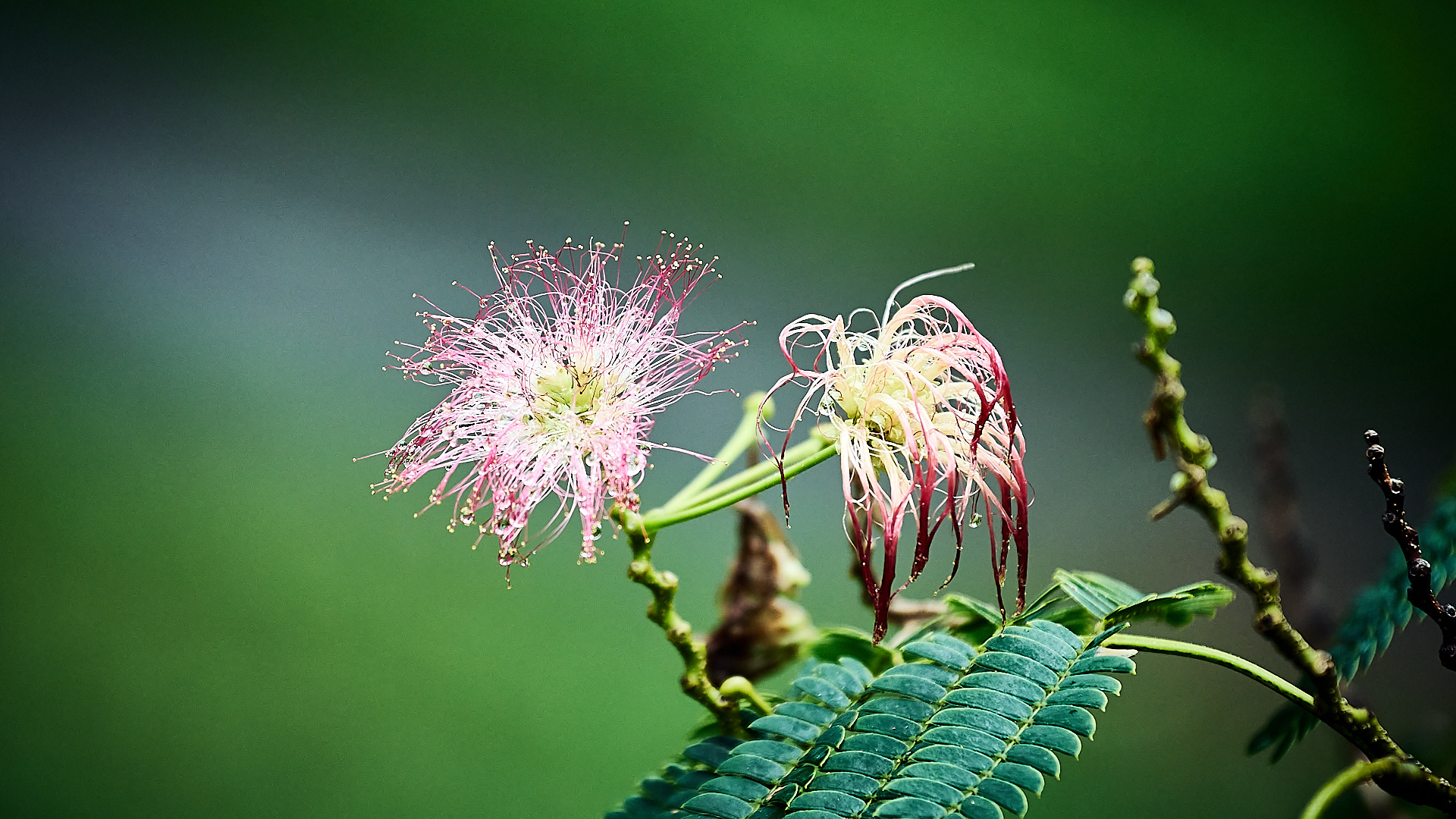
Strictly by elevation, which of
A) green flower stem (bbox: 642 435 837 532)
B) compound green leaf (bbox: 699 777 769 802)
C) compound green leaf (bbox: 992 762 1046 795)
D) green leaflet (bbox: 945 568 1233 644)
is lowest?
compound green leaf (bbox: 699 777 769 802)

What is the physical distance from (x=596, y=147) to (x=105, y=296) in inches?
29.0

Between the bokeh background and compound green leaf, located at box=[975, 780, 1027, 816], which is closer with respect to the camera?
compound green leaf, located at box=[975, 780, 1027, 816]

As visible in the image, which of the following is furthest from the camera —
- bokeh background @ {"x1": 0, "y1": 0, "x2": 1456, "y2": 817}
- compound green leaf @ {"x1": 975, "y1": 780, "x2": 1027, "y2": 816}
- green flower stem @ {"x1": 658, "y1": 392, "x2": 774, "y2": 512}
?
bokeh background @ {"x1": 0, "y1": 0, "x2": 1456, "y2": 817}

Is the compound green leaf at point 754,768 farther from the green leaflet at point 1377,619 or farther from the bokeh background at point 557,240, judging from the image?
the bokeh background at point 557,240

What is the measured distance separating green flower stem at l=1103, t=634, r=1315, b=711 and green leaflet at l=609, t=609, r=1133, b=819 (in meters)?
0.01

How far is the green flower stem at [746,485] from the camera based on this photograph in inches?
19.4

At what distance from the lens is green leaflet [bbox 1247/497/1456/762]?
54cm

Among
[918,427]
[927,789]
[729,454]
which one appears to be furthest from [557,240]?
[927,789]

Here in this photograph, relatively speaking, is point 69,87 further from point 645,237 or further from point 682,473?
point 682,473

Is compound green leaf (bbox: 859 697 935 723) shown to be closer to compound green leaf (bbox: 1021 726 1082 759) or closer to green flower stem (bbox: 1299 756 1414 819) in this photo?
compound green leaf (bbox: 1021 726 1082 759)

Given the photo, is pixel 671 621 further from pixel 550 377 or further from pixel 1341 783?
pixel 1341 783

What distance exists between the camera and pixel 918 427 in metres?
0.51

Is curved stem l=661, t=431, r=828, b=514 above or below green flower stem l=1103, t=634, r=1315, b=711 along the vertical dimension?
above

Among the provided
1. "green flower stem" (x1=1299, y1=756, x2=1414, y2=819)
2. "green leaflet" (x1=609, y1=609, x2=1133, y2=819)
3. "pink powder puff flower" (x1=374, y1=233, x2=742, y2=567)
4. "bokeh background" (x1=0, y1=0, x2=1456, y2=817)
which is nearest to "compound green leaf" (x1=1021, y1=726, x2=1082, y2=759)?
"green leaflet" (x1=609, y1=609, x2=1133, y2=819)
